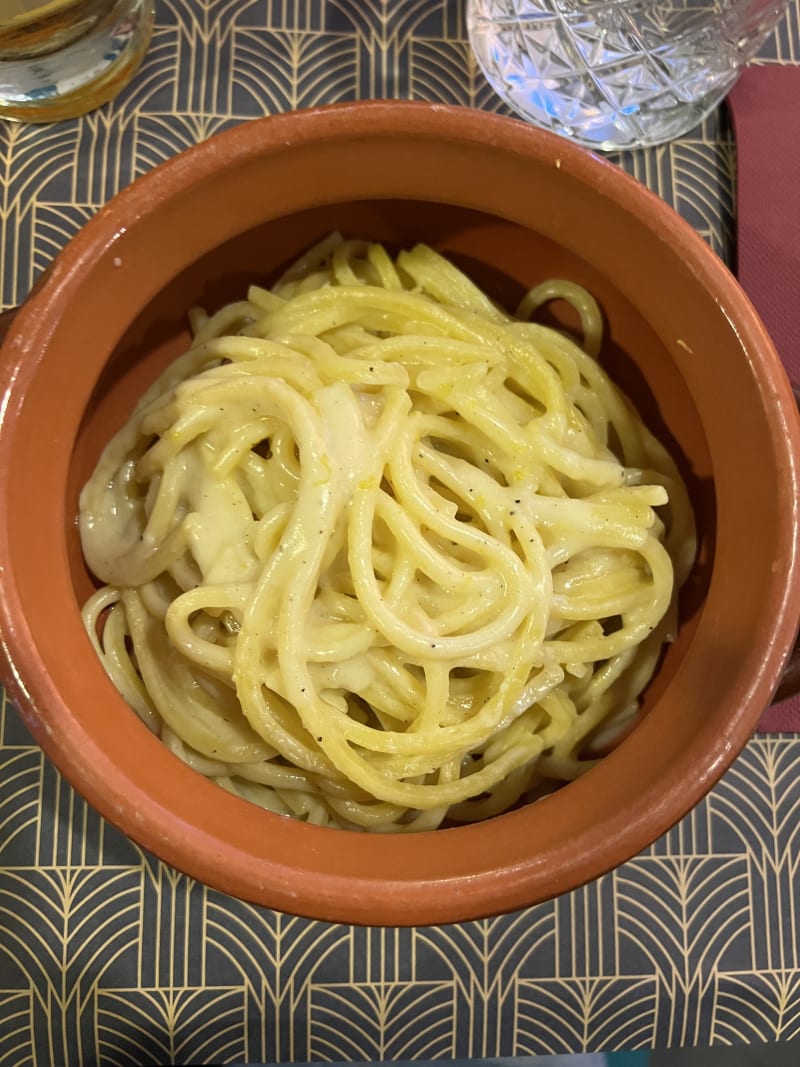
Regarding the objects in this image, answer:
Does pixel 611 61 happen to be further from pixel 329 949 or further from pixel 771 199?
pixel 329 949

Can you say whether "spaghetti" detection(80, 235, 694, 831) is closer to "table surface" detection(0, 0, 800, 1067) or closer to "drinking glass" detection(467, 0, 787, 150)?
"table surface" detection(0, 0, 800, 1067)

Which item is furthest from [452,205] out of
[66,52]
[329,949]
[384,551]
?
[329,949]

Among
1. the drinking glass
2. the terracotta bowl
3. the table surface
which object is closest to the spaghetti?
the terracotta bowl

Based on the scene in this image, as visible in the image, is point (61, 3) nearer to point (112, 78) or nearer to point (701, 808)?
point (112, 78)

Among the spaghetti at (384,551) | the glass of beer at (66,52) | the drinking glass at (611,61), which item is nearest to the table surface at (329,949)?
the glass of beer at (66,52)

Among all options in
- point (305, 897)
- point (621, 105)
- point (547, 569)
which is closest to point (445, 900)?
point (305, 897)

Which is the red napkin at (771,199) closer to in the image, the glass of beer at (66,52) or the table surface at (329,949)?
the table surface at (329,949)
